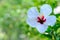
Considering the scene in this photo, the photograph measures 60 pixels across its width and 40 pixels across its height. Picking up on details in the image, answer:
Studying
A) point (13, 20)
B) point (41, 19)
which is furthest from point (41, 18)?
point (13, 20)

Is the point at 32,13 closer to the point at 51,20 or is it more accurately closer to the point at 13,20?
the point at 51,20

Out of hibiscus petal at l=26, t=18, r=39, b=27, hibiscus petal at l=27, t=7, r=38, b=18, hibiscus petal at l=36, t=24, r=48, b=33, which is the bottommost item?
hibiscus petal at l=36, t=24, r=48, b=33

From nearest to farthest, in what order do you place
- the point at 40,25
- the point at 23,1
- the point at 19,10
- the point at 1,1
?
the point at 40,25 → the point at 19,10 → the point at 23,1 → the point at 1,1

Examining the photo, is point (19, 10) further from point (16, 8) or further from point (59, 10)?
point (59, 10)

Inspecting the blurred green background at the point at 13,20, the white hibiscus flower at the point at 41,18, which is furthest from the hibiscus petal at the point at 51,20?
the blurred green background at the point at 13,20

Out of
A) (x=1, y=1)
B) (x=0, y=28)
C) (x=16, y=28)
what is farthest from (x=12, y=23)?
(x=1, y=1)

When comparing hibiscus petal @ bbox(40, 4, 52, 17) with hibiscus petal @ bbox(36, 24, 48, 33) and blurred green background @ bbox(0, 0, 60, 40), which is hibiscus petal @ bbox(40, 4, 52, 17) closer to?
hibiscus petal @ bbox(36, 24, 48, 33)

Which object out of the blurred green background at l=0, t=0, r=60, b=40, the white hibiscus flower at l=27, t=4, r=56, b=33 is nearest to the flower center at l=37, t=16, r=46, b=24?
the white hibiscus flower at l=27, t=4, r=56, b=33

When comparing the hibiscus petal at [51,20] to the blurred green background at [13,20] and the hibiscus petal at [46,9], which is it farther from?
the blurred green background at [13,20]
